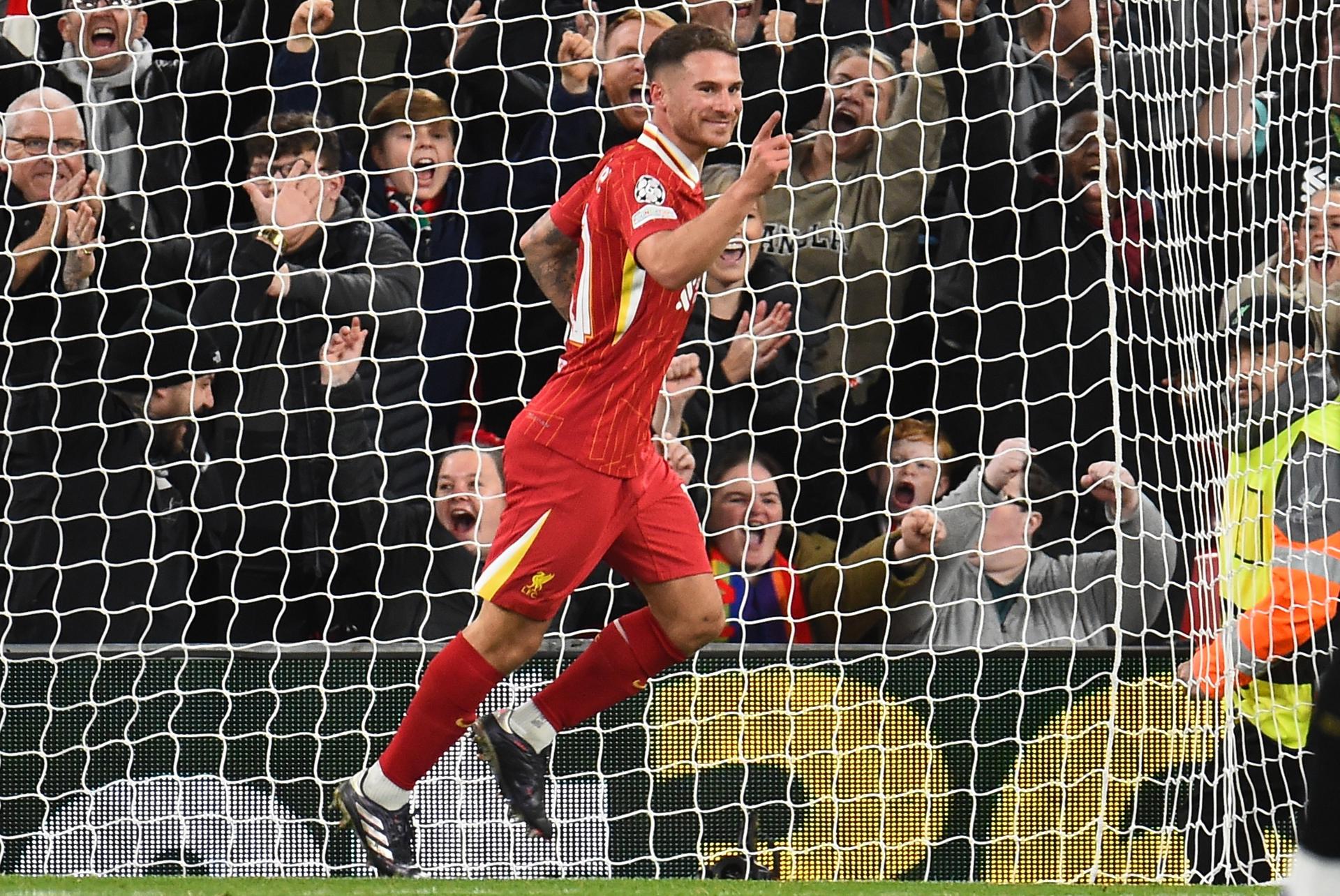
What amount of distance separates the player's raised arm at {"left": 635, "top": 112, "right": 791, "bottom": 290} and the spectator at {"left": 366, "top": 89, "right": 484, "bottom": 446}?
1975mm

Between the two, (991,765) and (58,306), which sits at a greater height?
(58,306)

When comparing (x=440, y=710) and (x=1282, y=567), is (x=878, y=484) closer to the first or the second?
(x=1282, y=567)

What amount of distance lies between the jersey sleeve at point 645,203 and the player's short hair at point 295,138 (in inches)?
81.5

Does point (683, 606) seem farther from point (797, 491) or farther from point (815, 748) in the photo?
point (797, 491)

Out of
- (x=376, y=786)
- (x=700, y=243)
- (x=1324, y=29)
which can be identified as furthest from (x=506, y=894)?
(x=1324, y=29)

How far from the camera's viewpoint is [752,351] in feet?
17.2

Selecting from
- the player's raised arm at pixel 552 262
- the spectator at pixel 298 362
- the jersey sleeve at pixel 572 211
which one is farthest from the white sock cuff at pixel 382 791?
the spectator at pixel 298 362

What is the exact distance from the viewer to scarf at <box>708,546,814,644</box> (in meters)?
4.95

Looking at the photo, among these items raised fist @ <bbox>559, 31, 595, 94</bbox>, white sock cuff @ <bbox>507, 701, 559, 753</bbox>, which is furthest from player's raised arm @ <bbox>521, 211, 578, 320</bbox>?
raised fist @ <bbox>559, 31, 595, 94</bbox>

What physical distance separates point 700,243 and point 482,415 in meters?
2.22

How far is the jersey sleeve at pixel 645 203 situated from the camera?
334 cm

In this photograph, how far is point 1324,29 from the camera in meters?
5.45

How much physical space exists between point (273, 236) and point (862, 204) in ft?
5.69

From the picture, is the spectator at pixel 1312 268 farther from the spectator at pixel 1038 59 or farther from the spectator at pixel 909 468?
the spectator at pixel 909 468
